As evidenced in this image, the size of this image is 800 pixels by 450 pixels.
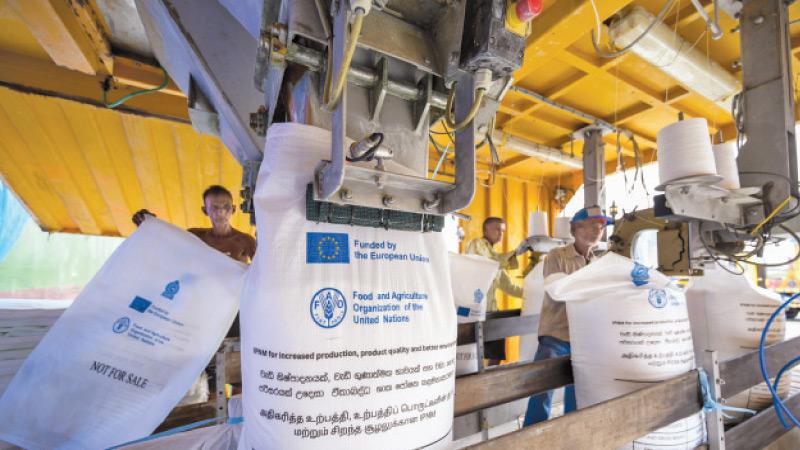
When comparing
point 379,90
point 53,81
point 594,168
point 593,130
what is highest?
point 593,130

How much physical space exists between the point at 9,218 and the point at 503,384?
3.96m

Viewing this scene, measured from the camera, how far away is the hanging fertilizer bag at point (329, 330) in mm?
588

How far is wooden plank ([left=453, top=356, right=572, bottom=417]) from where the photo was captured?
100cm

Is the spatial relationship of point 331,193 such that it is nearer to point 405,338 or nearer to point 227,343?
point 405,338

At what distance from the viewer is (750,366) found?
126cm

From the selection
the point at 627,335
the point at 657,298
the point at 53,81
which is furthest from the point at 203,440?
the point at 53,81

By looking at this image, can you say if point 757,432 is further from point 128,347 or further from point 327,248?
point 128,347

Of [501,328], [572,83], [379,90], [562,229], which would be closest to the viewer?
[379,90]

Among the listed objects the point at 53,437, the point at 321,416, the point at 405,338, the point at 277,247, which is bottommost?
the point at 53,437

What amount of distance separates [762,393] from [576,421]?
148cm

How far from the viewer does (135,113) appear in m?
2.61

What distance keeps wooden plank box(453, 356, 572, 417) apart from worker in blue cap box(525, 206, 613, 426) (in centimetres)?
28

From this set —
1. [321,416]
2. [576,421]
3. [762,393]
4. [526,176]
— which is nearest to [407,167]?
[321,416]

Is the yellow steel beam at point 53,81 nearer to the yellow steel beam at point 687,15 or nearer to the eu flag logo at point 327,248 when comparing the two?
the eu flag logo at point 327,248
